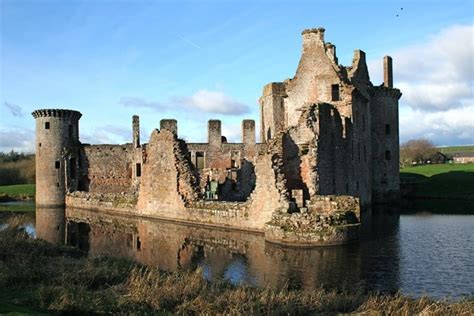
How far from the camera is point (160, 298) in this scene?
831cm

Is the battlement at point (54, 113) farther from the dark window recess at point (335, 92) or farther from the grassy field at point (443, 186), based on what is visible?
the grassy field at point (443, 186)

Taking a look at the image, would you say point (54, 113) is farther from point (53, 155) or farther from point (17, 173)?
point (17, 173)

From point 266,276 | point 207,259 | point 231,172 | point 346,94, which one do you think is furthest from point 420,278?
point 231,172

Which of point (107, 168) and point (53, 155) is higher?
point (53, 155)

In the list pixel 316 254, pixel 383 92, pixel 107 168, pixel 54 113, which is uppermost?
pixel 383 92

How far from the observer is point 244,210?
19844mm

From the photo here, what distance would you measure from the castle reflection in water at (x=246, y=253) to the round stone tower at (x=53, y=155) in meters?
14.2

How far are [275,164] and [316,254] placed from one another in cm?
531

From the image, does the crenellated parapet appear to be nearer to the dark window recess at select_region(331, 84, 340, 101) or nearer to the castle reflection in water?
the dark window recess at select_region(331, 84, 340, 101)

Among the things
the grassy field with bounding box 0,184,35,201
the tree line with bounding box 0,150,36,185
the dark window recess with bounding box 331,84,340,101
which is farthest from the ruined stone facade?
the tree line with bounding box 0,150,36,185

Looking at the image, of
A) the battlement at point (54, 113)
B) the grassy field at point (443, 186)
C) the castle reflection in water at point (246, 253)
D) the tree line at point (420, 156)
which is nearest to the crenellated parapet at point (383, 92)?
the grassy field at point (443, 186)

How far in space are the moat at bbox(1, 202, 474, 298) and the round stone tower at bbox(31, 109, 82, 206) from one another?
14253 mm

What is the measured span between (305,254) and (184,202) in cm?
1040

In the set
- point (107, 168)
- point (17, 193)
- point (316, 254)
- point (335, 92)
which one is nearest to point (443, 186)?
point (335, 92)
